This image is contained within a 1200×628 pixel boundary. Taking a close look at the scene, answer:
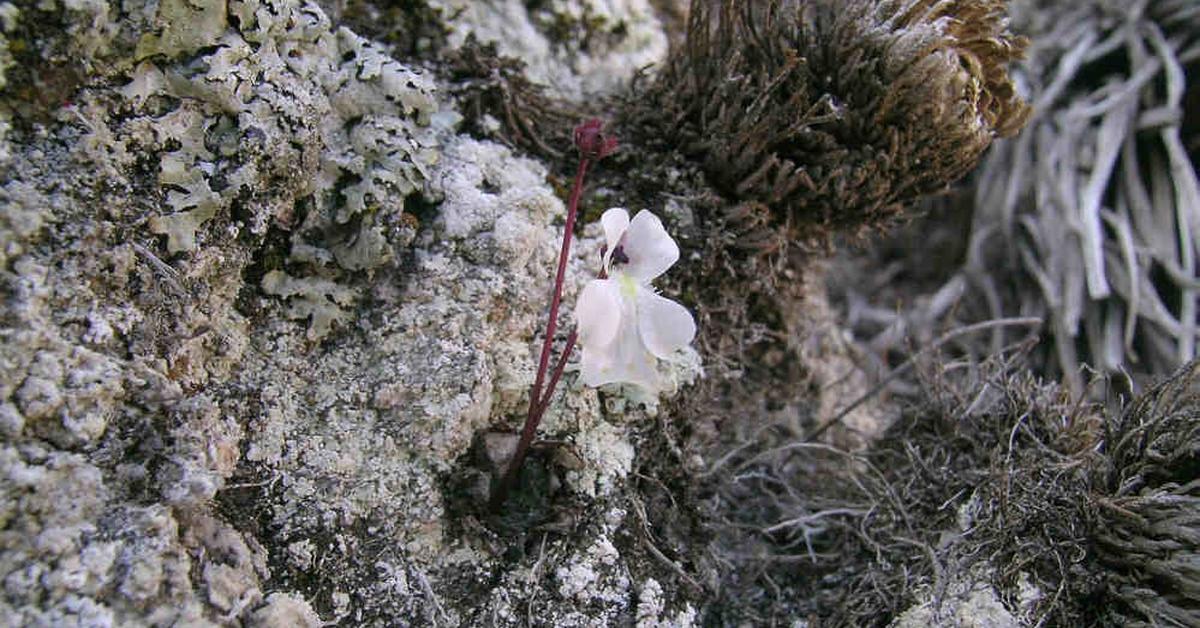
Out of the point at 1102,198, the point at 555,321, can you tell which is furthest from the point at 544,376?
the point at 1102,198

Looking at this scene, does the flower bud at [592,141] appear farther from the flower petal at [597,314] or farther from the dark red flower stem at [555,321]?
the flower petal at [597,314]

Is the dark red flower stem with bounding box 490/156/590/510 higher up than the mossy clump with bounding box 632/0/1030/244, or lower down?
lower down

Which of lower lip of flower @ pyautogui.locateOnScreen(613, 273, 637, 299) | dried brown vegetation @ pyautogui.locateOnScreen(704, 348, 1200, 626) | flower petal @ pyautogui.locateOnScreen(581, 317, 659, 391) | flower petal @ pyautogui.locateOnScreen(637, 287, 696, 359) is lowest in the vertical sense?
dried brown vegetation @ pyautogui.locateOnScreen(704, 348, 1200, 626)

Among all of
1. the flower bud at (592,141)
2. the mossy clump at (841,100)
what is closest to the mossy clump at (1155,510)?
the mossy clump at (841,100)

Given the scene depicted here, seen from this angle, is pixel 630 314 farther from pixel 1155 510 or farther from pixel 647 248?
pixel 1155 510

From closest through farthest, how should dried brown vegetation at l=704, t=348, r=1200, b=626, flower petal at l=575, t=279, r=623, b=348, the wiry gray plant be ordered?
flower petal at l=575, t=279, r=623, b=348, dried brown vegetation at l=704, t=348, r=1200, b=626, the wiry gray plant

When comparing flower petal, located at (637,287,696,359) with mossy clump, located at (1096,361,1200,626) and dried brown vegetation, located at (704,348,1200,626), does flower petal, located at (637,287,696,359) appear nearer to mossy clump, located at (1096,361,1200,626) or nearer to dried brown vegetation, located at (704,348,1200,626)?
dried brown vegetation, located at (704,348,1200,626)

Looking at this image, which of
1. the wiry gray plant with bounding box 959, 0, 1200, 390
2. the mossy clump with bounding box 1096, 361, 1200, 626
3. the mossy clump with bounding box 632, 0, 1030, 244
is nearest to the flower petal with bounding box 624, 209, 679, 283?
the mossy clump with bounding box 632, 0, 1030, 244
